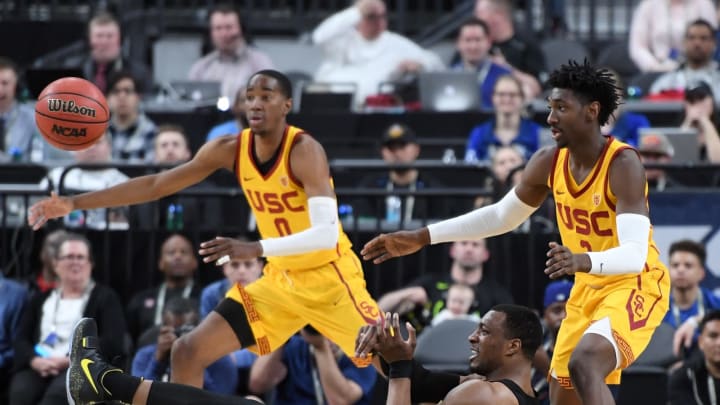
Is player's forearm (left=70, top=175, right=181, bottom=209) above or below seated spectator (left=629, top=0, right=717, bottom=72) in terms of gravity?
below

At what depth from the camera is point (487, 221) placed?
7734 millimetres

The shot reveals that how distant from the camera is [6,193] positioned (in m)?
11.0

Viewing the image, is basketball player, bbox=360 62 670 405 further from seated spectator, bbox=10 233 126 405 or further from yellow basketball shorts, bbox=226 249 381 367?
seated spectator, bbox=10 233 126 405

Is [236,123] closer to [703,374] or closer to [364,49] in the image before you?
[364,49]

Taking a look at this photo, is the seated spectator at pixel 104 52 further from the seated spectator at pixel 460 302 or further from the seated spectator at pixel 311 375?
the seated spectator at pixel 460 302

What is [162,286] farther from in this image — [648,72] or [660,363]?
[648,72]

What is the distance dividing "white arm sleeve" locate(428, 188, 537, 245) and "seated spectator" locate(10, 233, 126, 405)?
3348mm

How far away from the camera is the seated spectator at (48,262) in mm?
10594

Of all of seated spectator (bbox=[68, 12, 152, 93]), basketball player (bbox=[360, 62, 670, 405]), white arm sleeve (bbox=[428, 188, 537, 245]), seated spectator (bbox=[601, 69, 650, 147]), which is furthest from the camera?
seated spectator (bbox=[68, 12, 152, 93])

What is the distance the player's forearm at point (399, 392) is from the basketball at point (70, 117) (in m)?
2.94

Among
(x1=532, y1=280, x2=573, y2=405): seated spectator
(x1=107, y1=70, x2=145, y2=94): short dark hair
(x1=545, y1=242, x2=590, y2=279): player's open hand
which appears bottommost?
(x1=532, y1=280, x2=573, y2=405): seated spectator

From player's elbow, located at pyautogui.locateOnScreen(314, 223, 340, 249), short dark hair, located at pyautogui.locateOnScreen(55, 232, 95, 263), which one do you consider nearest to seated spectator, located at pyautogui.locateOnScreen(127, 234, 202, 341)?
short dark hair, located at pyautogui.locateOnScreen(55, 232, 95, 263)

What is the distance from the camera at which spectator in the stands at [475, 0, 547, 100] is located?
14188mm

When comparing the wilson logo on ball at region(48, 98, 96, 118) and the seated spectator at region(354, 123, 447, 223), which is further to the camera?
the seated spectator at region(354, 123, 447, 223)
